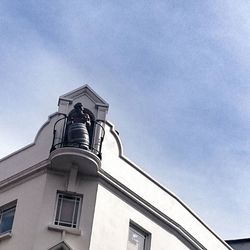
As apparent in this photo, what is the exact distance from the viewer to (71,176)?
70.9 feet

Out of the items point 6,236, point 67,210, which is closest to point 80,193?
point 67,210

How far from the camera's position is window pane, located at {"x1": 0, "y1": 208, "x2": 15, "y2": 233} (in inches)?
863

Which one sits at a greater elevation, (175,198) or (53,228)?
(175,198)

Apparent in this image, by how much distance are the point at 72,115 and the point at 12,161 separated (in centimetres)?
271

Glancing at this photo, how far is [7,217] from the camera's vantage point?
73.4 feet

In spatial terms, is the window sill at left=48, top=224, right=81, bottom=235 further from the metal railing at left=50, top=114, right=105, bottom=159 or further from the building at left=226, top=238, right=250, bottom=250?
the building at left=226, top=238, right=250, bottom=250

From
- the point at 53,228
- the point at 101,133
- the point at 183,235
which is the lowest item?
the point at 53,228

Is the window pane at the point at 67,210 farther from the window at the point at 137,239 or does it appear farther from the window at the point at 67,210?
the window at the point at 137,239

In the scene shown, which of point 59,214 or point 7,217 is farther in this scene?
point 7,217

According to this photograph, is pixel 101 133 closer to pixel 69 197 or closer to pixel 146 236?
pixel 69 197

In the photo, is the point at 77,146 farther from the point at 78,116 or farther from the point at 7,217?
the point at 7,217

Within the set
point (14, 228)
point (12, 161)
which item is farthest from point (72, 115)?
point (14, 228)

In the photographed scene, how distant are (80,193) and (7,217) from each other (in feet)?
8.78

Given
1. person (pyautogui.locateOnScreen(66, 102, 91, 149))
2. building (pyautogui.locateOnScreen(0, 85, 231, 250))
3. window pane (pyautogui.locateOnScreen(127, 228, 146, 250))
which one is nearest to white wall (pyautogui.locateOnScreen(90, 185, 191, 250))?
building (pyautogui.locateOnScreen(0, 85, 231, 250))
